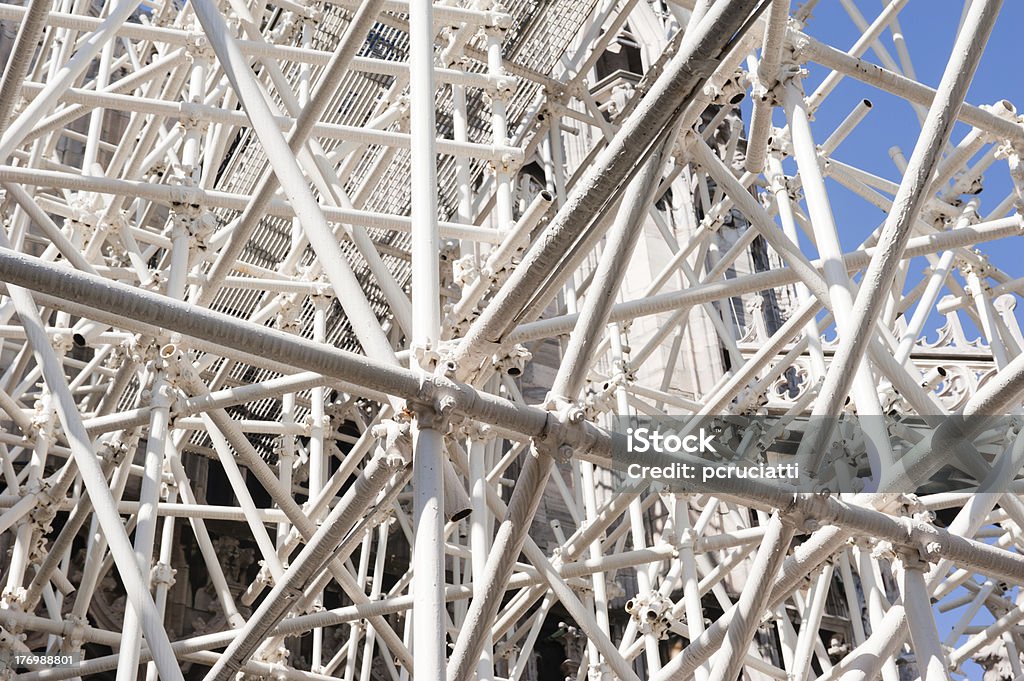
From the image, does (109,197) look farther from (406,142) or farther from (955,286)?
(955,286)

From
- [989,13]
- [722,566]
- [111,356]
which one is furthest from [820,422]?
[111,356]

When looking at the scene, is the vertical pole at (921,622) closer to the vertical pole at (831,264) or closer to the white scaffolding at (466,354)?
the white scaffolding at (466,354)

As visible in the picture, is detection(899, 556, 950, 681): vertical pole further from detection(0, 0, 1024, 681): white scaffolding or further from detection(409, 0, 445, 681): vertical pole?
detection(409, 0, 445, 681): vertical pole

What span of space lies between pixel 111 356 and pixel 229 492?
2.92m

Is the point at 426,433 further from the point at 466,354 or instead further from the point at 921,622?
the point at 921,622

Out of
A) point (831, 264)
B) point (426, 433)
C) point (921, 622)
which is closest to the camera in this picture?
point (426, 433)

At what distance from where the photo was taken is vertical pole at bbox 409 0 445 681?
17.5ft

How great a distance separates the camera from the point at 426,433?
5.72 metres

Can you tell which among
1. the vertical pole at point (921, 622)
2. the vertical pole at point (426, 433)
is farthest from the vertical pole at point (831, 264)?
the vertical pole at point (426, 433)

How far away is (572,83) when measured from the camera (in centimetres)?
1382

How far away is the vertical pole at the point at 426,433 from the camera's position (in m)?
5.35

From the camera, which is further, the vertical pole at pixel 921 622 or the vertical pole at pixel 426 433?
the vertical pole at pixel 921 622

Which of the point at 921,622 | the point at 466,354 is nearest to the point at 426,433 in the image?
the point at 466,354

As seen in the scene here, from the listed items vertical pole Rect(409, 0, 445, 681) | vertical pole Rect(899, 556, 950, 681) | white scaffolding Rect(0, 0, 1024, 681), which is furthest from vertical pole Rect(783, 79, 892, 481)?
vertical pole Rect(409, 0, 445, 681)
